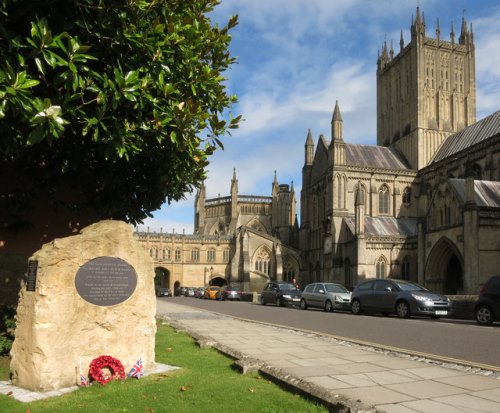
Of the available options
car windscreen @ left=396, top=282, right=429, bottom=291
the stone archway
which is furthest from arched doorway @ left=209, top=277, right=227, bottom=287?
car windscreen @ left=396, top=282, right=429, bottom=291

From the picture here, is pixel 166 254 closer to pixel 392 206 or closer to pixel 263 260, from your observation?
pixel 263 260

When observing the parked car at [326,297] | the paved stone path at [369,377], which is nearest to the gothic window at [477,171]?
the parked car at [326,297]

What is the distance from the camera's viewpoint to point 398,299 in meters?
20.7

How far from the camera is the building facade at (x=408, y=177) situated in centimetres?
3850

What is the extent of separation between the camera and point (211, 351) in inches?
380

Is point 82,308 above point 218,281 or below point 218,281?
above

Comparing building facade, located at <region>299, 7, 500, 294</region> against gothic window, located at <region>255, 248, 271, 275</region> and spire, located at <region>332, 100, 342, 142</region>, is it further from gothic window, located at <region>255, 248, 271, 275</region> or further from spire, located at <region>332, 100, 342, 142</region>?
gothic window, located at <region>255, 248, 271, 275</region>

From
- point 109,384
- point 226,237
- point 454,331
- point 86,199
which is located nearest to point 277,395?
point 109,384

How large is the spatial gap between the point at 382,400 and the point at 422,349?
5.28m

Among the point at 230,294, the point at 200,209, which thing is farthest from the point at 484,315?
the point at 200,209

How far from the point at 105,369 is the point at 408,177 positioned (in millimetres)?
53062

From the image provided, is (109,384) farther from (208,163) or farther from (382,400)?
(208,163)

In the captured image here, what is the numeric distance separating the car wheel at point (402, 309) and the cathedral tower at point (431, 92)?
128 ft

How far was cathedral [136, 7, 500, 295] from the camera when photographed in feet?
120
